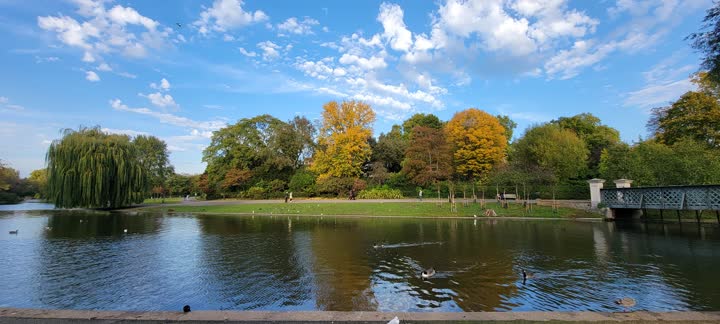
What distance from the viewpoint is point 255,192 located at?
175 ft

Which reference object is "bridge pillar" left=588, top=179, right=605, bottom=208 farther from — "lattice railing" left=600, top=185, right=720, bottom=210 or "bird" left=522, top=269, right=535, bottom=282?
"bird" left=522, top=269, right=535, bottom=282

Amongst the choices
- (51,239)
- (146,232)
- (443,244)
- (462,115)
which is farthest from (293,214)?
(462,115)

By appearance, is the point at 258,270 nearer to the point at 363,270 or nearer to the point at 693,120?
the point at 363,270

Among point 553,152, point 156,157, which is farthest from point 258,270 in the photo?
point 156,157

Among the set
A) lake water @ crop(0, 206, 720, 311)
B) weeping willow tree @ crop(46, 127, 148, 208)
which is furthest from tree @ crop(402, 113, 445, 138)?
lake water @ crop(0, 206, 720, 311)

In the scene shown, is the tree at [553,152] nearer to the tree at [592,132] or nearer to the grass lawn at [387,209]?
the tree at [592,132]

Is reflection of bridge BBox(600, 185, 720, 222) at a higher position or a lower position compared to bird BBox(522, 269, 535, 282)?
higher

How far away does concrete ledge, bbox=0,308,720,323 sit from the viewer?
5.99 meters

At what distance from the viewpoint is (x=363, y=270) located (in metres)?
12.2

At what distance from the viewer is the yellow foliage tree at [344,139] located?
160ft

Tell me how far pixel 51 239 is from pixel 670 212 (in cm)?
4358

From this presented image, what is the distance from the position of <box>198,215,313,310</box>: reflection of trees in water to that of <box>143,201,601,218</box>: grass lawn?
1430cm

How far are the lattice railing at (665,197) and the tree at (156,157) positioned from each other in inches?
2952

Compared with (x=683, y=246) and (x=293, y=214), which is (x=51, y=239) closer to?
(x=293, y=214)
